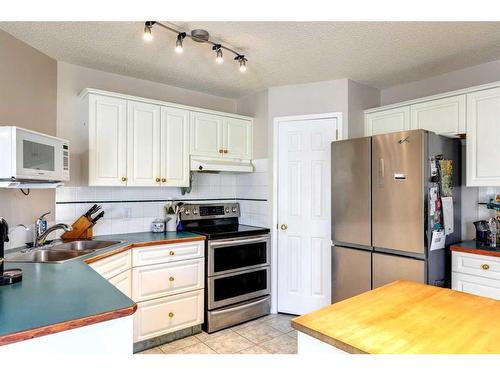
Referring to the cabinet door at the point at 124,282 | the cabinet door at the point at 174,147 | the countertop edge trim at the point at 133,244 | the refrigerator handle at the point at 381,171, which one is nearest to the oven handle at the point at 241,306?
the countertop edge trim at the point at 133,244

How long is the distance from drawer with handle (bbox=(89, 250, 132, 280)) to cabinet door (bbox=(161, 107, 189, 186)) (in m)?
0.79

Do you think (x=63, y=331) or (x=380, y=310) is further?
(x=380, y=310)

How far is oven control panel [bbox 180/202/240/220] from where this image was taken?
3.38m

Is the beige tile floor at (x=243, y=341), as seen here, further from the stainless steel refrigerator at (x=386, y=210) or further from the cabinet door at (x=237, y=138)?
the cabinet door at (x=237, y=138)

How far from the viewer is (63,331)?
107 centimetres

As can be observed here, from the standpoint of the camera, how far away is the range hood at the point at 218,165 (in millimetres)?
3170

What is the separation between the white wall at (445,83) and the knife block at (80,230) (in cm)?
313

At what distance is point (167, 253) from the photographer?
270 cm

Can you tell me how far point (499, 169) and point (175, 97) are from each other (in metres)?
2.93

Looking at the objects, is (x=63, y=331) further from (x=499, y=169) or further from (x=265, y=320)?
(x=499, y=169)

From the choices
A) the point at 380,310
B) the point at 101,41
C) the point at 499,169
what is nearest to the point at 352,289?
the point at 499,169

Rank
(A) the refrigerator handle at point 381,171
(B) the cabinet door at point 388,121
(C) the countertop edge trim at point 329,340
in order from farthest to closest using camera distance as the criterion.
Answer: (B) the cabinet door at point 388,121 < (A) the refrigerator handle at point 381,171 < (C) the countertop edge trim at point 329,340

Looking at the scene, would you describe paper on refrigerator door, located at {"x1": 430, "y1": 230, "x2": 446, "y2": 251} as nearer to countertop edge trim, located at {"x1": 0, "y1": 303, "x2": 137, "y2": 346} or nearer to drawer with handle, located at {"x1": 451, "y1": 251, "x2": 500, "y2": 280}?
drawer with handle, located at {"x1": 451, "y1": 251, "x2": 500, "y2": 280}

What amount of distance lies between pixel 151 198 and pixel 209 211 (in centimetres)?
66
